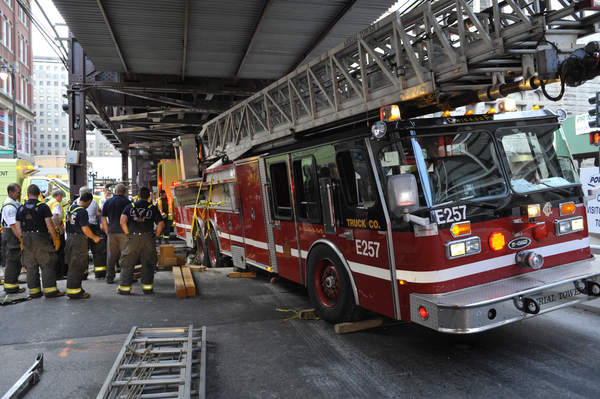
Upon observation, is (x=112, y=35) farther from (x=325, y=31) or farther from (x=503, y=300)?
(x=503, y=300)

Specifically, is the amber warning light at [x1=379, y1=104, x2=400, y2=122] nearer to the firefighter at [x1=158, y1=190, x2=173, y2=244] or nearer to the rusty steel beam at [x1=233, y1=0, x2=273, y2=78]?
the rusty steel beam at [x1=233, y1=0, x2=273, y2=78]

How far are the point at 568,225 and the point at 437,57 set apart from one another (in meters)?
2.34

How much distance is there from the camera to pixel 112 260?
8.52m

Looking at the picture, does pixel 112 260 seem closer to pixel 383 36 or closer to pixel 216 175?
pixel 216 175

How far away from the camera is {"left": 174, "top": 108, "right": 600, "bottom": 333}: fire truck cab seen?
12.9ft

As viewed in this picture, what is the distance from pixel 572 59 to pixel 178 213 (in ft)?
35.9

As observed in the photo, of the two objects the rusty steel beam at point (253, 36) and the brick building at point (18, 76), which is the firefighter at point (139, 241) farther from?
the brick building at point (18, 76)

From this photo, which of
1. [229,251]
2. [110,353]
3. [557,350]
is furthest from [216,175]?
[557,350]

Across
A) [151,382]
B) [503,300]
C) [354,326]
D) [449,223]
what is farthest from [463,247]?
[151,382]

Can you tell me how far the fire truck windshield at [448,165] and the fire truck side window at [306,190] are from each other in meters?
1.43

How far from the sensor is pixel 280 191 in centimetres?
660

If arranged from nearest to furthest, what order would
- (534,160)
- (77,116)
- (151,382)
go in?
(151,382), (534,160), (77,116)

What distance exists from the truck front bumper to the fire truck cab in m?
0.01

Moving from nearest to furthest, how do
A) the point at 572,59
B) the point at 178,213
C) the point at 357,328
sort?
the point at 572,59
the point at 357,328
the point at 178,213
